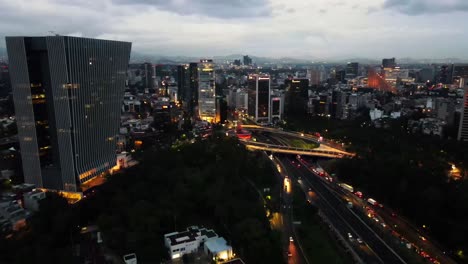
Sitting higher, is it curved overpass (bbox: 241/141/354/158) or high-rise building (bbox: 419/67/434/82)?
high-rise building (bbox: 419/67/434/82)

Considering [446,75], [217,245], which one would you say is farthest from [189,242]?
[446,75]

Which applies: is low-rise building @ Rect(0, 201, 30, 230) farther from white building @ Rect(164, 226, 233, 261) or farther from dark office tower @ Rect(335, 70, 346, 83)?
dark office tower @ Rect(335, 70, 346, 83)

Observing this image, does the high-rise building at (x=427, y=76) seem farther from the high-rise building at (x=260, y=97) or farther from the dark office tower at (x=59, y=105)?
the dark office tower at (x=59, y=105)

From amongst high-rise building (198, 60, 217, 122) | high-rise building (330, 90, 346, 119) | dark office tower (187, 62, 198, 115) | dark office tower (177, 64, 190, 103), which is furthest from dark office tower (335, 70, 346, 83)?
high-rise building (198, 60, 217, 122)

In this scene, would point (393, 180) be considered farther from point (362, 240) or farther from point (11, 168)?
point (11, 168)

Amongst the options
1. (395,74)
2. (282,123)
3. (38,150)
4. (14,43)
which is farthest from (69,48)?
(395,74)

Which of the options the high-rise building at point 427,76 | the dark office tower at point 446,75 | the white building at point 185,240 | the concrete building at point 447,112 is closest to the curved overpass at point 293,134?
the concrete building at point 447,112

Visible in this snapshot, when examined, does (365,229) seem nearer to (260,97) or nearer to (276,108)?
(260,97)
